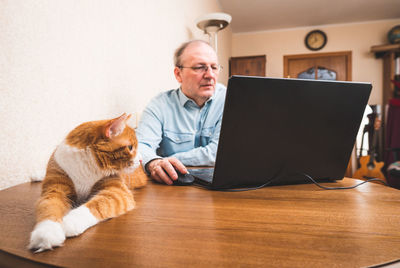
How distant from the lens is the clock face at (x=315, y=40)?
13.7 ft

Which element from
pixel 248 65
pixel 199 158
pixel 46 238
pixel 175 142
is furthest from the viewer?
pixel 248 65

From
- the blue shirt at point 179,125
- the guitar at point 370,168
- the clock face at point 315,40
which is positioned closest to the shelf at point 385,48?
the clock face at point 315,40

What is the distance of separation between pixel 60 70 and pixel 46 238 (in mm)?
661

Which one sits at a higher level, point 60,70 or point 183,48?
point 183,48

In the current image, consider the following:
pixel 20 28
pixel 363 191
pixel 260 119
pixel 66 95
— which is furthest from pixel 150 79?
pixel 363 191

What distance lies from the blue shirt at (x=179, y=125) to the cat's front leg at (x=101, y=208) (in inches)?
24.7

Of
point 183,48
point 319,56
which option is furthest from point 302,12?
point 183,48

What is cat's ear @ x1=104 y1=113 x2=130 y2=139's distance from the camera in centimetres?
49

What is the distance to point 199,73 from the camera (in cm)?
133

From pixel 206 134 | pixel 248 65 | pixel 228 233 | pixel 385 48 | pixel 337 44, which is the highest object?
pixel 337 44

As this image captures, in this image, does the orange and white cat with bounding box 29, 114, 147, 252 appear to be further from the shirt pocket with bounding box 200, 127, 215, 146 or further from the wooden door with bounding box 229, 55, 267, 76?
the wooden door with bounding box 229, 55, 267, 76

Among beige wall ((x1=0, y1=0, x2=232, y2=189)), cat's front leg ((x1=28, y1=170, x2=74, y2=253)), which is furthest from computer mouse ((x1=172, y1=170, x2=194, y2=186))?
beige wall ((x1=0, y1=0, x2=232, y2=189))

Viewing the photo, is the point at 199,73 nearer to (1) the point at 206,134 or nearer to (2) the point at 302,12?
(1) the point at 206,134

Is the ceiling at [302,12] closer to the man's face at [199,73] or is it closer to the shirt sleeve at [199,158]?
the man's face at [199,73]
